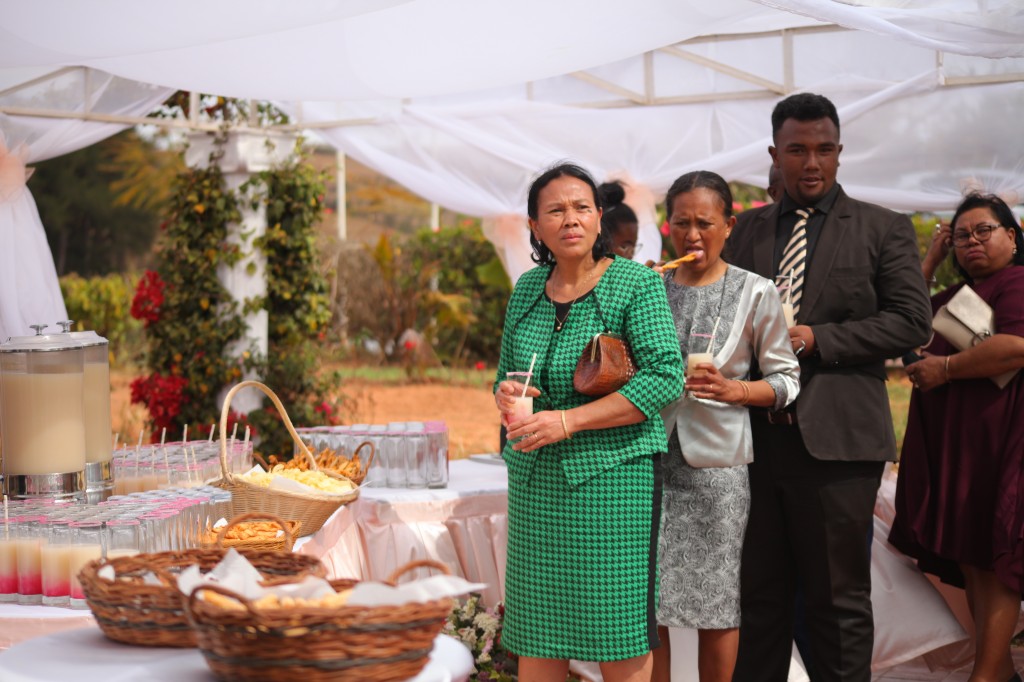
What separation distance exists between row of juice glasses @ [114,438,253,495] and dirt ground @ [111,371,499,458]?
8.18 meters

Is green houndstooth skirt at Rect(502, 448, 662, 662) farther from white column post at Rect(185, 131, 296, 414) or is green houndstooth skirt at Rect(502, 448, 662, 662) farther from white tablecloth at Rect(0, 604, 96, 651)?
white column post at Rect(185, 131, 296, 414)

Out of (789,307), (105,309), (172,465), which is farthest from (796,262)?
(105,309)

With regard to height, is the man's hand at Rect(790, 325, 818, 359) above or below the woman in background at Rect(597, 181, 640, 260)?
below

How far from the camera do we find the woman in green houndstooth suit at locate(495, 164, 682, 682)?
261 cm

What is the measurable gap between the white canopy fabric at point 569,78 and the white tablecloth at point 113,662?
1.99 m

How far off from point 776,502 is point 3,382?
2.07 m

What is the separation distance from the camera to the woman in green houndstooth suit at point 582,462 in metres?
2.61

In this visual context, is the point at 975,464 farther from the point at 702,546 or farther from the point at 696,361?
the point at 696,361

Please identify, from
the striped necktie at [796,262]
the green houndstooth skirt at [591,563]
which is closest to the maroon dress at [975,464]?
the striped necktie at [796,262]

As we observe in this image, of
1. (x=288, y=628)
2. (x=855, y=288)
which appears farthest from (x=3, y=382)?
(x=855, y=288)

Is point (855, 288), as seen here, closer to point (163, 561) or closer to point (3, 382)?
point (163, 561)

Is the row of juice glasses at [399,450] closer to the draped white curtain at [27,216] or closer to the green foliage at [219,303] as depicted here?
the draped white curtain at [27,216]

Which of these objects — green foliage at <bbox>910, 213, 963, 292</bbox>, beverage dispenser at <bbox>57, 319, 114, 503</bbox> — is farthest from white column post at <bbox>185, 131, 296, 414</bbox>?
green foliage at <bbox>910, 213, 963, 292</bbox>

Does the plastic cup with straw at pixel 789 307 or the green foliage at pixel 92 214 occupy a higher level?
the green foliage at pixel 92 214
